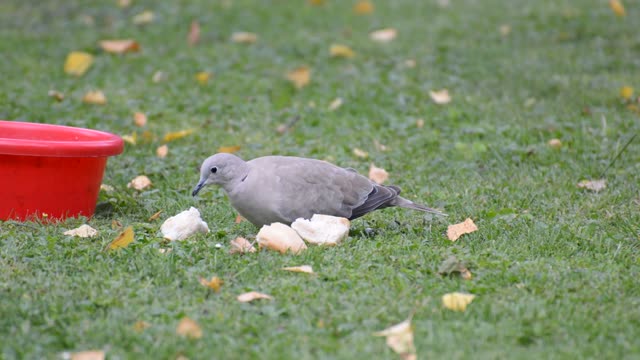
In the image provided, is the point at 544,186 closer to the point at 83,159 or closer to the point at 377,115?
the point at 377,115

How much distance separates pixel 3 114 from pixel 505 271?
431 centimetres

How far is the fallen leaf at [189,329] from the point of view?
328 cm

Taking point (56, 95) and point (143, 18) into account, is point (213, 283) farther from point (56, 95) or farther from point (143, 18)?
point (143, 18)

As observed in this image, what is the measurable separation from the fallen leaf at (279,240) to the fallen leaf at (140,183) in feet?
5.00

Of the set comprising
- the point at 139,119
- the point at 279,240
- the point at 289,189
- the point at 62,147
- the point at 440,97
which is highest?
the point at 62,147

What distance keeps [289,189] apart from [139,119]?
265 cm

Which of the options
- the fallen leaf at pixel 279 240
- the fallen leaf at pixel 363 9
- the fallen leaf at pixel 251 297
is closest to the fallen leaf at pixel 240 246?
the fallen leaf at pixel 279 240

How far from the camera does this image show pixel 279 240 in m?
4.18

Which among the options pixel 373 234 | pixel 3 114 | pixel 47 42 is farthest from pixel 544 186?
pixel 47 42

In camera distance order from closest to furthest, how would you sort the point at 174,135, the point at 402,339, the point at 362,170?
1. the point at 402,339
2. the point at 362,170
3. the point at 174,135

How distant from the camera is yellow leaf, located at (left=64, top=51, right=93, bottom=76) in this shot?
789cm

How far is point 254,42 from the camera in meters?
9.11

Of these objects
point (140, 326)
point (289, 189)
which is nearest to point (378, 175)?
point (289, 189)

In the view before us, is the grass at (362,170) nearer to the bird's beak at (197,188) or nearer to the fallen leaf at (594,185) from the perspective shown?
the fallen leaf at (594,185)
